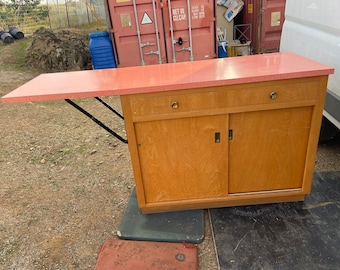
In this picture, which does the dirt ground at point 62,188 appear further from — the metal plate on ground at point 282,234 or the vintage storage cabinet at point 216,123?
the vintage storage cabinet at point 216,123

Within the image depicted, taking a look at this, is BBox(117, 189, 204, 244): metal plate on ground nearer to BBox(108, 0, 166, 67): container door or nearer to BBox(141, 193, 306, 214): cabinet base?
BBox(141, 193, 306, 214): cabinet base

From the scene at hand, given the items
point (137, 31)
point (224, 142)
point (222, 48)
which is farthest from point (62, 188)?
point (222, 48)

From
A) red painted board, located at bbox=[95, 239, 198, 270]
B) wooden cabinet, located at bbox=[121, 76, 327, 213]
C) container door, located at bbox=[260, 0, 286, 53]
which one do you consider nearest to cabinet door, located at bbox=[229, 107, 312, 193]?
wooden cabinet, located at bbox=[121, 76, 327, 213]

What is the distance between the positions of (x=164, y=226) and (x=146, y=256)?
0.29m

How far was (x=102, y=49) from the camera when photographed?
562 centimetres

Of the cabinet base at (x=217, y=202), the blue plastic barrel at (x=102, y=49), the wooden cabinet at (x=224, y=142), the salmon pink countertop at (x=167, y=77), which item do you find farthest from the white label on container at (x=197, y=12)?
the cabinet base at (x=217, y=202)

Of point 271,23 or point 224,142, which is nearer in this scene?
point 224,142

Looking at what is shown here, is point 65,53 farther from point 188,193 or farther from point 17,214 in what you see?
point 188,193

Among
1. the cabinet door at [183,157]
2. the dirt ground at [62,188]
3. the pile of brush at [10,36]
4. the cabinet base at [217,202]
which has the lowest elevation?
the dirt ground at [62,188]

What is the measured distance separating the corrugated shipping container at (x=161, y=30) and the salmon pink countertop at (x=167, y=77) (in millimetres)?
3325

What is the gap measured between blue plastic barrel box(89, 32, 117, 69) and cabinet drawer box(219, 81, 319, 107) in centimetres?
433

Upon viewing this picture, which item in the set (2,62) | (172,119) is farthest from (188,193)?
(2,62)

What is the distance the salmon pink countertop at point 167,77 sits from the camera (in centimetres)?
178

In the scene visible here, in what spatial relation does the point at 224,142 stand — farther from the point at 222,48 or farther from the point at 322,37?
the point at 222,48
